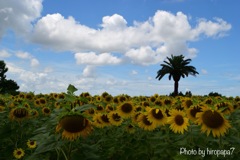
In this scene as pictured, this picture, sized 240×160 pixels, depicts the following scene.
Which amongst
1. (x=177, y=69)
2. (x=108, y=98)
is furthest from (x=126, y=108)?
(x=177, y=69)

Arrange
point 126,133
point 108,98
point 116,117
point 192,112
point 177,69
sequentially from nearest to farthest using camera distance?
point 192,112
point 126,133
point 116,117
point 108,98
point 177,69

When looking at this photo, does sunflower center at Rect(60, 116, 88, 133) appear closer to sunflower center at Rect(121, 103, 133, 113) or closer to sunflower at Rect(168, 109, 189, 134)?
sunflower at Rect(168, 109, 189, 134)

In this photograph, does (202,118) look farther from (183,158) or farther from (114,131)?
(114,131)

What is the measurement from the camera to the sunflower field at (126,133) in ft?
14.7

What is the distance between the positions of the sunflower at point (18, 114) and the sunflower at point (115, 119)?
2.03 m

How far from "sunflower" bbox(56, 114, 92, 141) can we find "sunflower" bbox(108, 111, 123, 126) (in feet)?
14.1

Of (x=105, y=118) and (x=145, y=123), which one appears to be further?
(x=105, y=118)

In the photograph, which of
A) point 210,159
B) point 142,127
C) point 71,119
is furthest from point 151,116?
point 71,119

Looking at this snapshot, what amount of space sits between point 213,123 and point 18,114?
496cm

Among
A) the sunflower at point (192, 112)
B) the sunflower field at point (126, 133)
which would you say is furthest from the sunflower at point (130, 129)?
the sunflower at point (192, 112)

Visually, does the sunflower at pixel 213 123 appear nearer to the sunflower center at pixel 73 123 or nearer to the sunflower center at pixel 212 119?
the sunflower center at pixel 212 119

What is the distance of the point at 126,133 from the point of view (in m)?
8.23

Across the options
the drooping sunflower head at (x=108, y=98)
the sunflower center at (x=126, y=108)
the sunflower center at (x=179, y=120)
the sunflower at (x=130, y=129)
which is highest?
the drooping sunflower head at (x=108, y=98)

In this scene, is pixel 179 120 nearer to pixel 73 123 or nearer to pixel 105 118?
pixel 73 123
